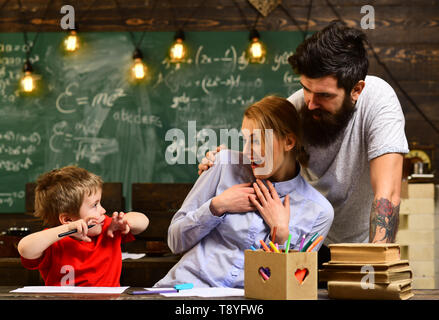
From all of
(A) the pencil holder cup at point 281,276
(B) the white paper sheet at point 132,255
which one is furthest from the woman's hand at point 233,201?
(B) the white paper sheet at point 132,255

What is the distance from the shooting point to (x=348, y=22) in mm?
4121

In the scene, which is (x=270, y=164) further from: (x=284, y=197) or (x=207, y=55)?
(x=207, y=55)

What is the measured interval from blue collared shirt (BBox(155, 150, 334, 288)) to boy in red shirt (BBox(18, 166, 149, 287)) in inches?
10.7

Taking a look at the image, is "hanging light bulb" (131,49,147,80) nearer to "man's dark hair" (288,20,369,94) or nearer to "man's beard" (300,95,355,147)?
"man's beard" (300,95,355,147)

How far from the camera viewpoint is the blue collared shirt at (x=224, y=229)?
163 cm

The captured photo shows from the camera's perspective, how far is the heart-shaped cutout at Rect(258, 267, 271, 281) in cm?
122

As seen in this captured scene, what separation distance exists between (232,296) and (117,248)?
0.81 meters

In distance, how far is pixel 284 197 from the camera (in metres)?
1.75

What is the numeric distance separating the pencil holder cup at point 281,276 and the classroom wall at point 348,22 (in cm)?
316

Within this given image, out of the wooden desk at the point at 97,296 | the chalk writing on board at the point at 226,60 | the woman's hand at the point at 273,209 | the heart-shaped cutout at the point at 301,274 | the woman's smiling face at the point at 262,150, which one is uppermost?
the chalk writing on board at the point at 226,60

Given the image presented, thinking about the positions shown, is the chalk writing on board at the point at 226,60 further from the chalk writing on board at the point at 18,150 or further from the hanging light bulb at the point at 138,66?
the chalk writing on board at the point at 18,150

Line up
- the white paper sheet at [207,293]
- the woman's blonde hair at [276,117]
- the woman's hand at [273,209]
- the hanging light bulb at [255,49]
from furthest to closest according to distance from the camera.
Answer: the hanging light bulb at [255,49]
the woman's blonde hair at [276,117]
the woman's hand at [273,209]
the white paper sheet at [207,293]

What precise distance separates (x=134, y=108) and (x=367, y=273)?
3.16 m

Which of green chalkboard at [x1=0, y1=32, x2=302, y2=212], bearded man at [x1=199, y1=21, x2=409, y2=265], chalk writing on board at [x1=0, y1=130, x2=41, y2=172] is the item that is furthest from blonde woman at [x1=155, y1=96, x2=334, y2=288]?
chalk writing on board at [x1=0, y1=130, x2=41, y2=172]
